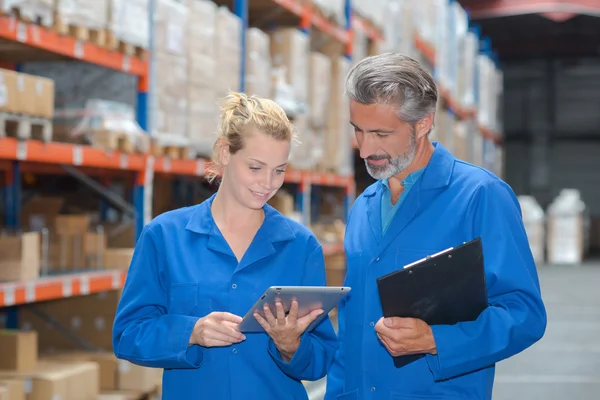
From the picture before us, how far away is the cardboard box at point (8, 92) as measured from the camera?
12.9 feet

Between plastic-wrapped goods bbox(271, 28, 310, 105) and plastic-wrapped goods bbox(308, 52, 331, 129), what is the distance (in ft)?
0.91

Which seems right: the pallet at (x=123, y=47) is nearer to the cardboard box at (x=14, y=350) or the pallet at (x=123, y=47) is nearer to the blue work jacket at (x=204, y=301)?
the cardboard box at (x=14, y=350)

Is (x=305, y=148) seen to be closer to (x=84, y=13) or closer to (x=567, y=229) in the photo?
(x=84, y=13)

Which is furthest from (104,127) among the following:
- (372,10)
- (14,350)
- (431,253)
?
(372,10)

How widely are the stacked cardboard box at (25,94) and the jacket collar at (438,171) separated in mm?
2294

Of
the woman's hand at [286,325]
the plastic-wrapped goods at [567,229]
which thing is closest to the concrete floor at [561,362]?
the woman's hand at [286,325]

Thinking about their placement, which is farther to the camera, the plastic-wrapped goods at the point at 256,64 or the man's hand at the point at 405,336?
A: the plastic-wrapped goods at the point at 256,64

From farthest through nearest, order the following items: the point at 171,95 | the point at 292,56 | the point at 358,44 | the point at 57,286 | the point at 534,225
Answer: the point at 534,225
the point at 358,44
the point at 292,56
the point at 171,95
the point at 57,286

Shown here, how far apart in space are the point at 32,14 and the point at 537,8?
15.0 metres

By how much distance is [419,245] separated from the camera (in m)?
2.30

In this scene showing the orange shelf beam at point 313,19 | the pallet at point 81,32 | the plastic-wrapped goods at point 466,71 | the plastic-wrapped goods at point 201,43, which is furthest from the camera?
the plastic-wrapped goods at point 466,71

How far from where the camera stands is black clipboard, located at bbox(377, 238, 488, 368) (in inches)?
81.7

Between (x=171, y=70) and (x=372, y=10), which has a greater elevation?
(x=372, y=10)

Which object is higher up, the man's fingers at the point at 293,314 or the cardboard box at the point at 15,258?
the cardboard box at the point at 15,258
